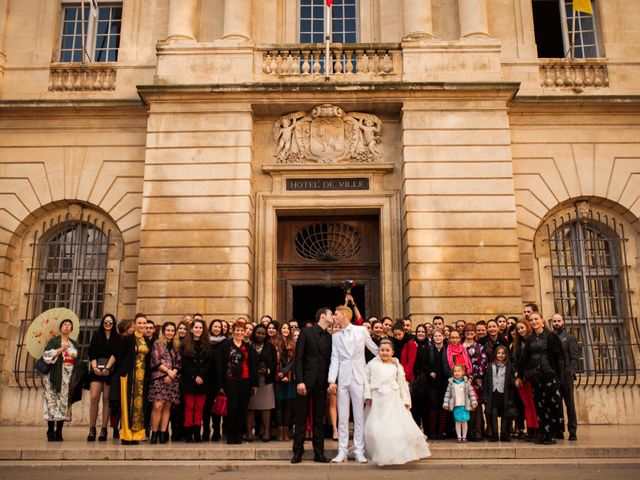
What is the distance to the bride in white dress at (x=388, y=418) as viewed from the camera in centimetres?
805

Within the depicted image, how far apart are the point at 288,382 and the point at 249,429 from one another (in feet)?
3.07

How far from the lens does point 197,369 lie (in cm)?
1005

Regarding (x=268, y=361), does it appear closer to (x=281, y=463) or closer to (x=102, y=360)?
(x=281, y=463)

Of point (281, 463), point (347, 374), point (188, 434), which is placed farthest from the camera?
point (188, 434)

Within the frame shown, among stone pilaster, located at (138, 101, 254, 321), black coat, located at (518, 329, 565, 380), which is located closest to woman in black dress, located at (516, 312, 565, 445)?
black coat, located at (518, 329, 565, 380)

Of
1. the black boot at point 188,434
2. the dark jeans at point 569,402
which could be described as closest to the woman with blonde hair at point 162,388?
the black boot at point 188,434

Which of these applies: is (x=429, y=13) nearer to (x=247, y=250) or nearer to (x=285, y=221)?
(x=285, y=221)

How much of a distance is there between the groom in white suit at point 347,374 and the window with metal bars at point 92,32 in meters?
11.4

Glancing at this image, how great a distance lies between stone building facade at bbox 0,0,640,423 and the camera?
1392 cm

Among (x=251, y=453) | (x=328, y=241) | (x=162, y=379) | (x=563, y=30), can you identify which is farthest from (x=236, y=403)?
(x=563, y=30)

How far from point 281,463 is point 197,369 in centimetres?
233

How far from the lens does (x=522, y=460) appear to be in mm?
8609

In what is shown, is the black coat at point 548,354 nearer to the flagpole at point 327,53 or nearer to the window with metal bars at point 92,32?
the flagpole at point 327,53

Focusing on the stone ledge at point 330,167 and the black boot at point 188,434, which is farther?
the stone ledge at point 330,167
